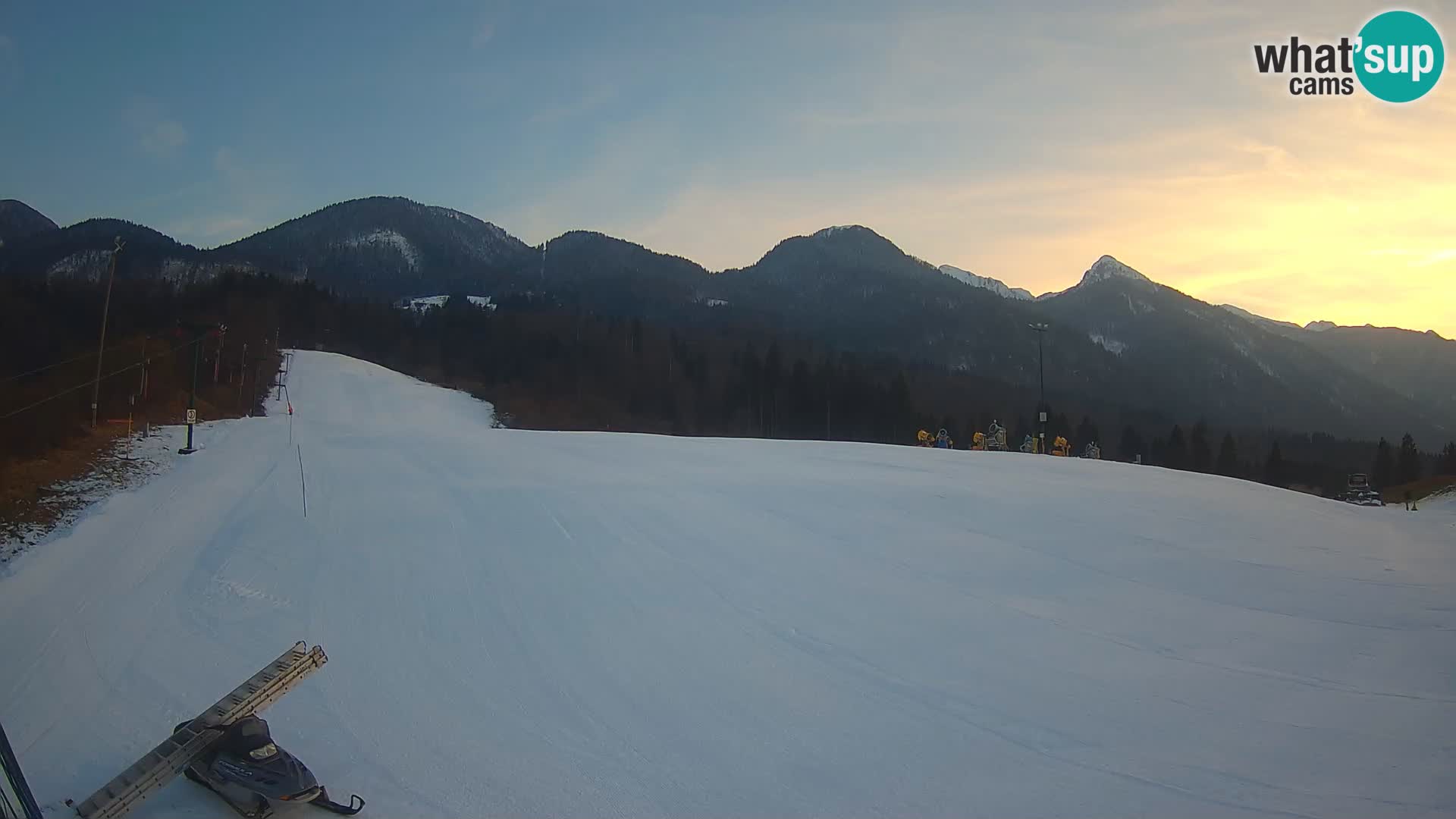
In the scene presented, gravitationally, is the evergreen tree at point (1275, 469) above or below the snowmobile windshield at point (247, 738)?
above

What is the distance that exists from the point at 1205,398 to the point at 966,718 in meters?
208

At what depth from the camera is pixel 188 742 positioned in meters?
7.50

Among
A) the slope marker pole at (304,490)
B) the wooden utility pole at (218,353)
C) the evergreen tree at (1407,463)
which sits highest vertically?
the wooden utility pole at (218,353)

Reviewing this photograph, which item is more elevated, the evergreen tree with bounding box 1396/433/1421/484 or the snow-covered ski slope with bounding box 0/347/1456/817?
the evergreen tree with bounding box 1396/433/1421/484

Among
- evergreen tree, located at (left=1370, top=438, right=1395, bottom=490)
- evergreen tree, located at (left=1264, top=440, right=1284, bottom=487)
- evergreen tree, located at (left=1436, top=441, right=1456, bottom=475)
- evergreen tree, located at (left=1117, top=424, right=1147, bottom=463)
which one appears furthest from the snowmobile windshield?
evergreen tree, located at (left=1370, top=438, right=1395, bottom=490)

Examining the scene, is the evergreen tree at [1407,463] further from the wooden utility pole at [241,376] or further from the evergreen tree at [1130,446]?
the wooden utility pole at [241,376]

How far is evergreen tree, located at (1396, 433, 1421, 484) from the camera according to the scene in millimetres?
77312

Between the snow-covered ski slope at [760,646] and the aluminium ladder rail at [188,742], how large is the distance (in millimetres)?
471

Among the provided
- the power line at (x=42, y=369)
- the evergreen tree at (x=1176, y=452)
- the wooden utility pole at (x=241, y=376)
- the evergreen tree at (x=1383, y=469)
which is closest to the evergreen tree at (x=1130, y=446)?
the evergreen tree at (x=1176, y=452)

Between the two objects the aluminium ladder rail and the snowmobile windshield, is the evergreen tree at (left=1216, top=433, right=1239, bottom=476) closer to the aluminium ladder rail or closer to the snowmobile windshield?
the aluminium ladder rail

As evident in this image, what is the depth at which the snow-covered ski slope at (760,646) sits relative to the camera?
8227 mm

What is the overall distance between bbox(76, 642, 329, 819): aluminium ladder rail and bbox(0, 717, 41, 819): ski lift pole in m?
0.50

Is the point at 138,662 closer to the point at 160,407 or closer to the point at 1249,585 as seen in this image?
the point at 1249,585

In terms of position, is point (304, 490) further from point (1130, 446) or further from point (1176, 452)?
point (1130, 446)
